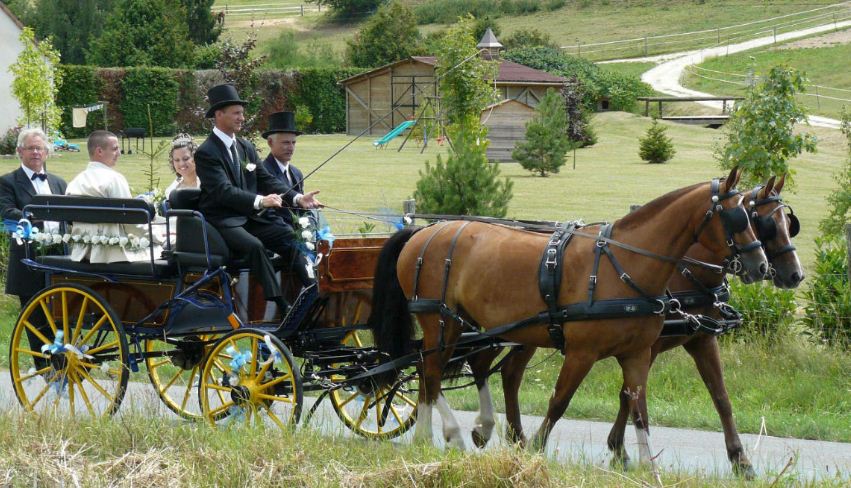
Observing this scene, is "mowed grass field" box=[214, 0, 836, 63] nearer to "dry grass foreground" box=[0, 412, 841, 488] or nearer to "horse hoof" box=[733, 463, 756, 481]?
"horse hoof" box=[733, 463, 756, 481]

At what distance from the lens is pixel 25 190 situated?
948 centimetres

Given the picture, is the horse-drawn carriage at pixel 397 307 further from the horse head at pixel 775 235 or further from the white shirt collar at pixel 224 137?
A: the white shirt collar at pixel 224 137

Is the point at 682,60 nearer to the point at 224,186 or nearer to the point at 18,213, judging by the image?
the point at 18,213

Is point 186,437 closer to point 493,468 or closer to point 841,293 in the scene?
point 493,468

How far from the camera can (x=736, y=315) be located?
23.0 feet

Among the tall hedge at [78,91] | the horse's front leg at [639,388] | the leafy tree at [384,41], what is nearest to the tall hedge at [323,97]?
the tall hedge at [78,91]

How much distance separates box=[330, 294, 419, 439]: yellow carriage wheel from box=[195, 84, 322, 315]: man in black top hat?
1.21ft

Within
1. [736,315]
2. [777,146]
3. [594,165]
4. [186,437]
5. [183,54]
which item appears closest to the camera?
[186,437]

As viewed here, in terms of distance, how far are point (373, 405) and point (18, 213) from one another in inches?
148

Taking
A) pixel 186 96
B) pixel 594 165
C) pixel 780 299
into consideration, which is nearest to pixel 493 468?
pixel 780 299

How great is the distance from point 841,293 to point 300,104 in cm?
4264

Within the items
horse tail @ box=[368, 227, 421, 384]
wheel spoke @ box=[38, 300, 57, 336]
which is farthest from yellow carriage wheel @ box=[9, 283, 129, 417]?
horse tail @ box=[368, 227, 421, 384]

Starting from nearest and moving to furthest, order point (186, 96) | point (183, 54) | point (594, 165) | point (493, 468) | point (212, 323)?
point (493, 468), point (212, 323), point (594, 165), point (186, 96), point (183, 54)

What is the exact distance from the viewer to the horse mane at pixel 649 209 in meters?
6.16
